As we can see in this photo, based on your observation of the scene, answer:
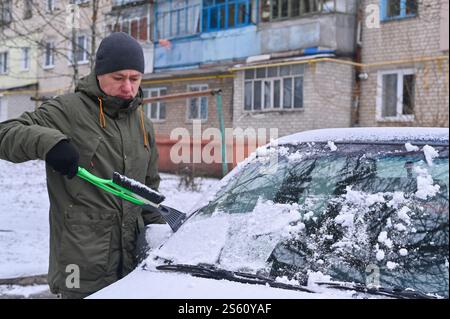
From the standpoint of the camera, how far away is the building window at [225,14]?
16625 mm

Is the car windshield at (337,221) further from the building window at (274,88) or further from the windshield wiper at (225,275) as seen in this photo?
the building window at (274,88)

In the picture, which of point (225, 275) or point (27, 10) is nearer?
point (225, 275)

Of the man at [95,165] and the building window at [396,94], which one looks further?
the building window at [396,94]

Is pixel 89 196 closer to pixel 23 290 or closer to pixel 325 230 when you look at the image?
pixel 325 230

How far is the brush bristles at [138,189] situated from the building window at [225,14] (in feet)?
48.0

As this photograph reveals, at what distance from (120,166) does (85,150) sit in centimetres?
17

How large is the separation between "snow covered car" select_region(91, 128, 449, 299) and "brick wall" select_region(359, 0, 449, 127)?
10.9m

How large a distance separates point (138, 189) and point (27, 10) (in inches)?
258

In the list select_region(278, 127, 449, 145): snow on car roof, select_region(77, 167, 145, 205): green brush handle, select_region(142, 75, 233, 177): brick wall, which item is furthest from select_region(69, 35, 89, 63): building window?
select_region(278, 127, 449, 145): snow on car roof

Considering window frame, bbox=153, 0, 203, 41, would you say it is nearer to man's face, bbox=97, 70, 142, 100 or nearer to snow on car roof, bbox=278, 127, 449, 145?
man's face, bbox=97, 70, 142, 100

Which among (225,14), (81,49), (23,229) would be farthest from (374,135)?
(225,14)

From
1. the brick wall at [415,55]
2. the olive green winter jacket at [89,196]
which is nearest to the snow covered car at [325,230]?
the olive green winter jacket at [89,196]

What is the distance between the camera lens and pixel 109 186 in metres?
2.36

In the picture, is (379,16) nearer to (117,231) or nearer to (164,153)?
(164,153)
